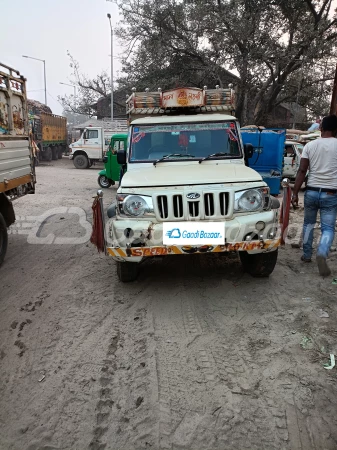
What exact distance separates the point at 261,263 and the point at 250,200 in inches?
33.4

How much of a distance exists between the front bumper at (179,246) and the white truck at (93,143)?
18053 millimetres

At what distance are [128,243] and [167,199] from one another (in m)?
0.60

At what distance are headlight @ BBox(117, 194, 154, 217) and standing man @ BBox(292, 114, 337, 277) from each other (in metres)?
2.18

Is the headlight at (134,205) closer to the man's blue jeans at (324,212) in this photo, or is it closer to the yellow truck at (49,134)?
the man's blue jeans at (324,212)

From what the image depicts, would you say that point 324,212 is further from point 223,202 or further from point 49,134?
point 49,134

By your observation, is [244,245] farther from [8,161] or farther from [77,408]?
[8,161]

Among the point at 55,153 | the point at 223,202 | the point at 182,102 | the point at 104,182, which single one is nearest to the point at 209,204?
the point at 223,202

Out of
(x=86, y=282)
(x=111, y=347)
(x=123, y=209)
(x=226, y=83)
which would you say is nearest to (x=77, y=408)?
(x=111, y=347)

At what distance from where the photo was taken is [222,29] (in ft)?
58.5

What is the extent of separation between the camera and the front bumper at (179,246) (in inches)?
150

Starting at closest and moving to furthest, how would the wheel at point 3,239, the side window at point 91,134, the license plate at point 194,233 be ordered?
the license plate at point 194,233
the wheel at point 3,239
the side window at point 91,134

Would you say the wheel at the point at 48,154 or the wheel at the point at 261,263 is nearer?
the wheel at the point at 261,263

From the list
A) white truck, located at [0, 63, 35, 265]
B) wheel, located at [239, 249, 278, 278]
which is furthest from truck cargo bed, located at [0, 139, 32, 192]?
wheel, located at [239, 249, 278, 278]

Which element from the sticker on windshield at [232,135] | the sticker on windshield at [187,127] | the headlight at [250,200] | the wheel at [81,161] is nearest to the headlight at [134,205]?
the headlight at [250,200]
